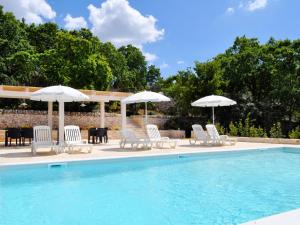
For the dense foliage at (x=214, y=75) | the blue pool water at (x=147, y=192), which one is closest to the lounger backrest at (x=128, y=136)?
the blue pool water at (x=147, y=192)

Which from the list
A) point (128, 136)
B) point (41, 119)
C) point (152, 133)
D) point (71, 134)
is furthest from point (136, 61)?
point (71, 134)

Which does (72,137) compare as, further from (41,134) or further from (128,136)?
(128,136)

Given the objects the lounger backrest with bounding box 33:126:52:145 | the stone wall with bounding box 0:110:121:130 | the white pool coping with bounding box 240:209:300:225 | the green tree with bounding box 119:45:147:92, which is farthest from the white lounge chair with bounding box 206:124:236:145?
the green tree with bounding box 119:45:147:92

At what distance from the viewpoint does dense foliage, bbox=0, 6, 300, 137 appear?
24.4 metres

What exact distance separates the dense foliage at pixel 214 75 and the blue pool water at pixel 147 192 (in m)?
11.3

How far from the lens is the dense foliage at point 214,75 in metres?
24.4

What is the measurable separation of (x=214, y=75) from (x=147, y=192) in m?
18.3

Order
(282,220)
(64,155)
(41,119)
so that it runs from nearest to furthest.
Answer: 1. (282,220)
2. (64,155)
3. (41,119)

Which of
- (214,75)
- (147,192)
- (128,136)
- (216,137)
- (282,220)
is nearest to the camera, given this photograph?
(282,220)

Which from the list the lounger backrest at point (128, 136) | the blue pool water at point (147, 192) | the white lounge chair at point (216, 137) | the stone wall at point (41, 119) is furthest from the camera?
the stone wall at point (41, 119)

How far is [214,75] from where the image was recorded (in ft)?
81.6

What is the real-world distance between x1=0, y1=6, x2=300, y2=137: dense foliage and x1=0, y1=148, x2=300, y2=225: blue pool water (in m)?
11.3

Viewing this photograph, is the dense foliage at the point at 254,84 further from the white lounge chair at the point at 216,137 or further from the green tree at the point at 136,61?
the green tree at the point at 136,61

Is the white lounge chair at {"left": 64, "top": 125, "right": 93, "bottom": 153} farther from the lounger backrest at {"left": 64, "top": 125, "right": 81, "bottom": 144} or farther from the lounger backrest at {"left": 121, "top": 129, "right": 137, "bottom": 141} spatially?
the lounger backrest at {"left": 121, "top": 129, "right": 137, "bottom": 141}
